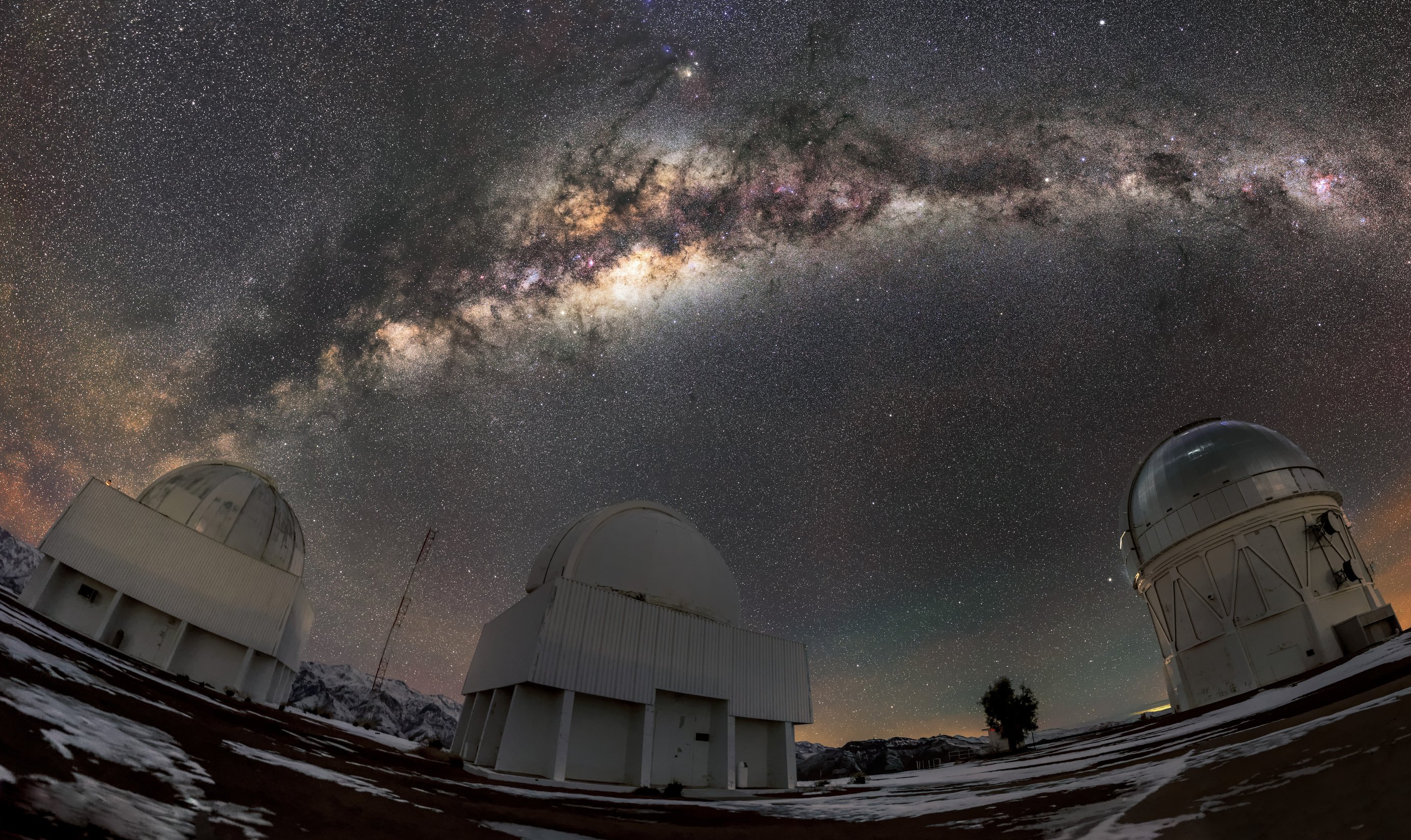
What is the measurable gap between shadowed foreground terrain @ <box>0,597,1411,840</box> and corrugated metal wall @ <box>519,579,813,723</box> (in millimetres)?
6829

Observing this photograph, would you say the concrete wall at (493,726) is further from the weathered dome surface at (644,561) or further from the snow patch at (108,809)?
the snow patch at (108,809)

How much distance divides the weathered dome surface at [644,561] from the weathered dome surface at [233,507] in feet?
54.3

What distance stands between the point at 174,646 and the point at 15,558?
174002 mm

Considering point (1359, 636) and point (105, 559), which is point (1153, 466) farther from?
point (105, 559)

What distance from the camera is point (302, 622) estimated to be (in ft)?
113

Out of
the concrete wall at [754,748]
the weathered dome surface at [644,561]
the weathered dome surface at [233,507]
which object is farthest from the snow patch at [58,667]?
the weathered dome surface at [233,507]

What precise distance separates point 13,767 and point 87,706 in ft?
11.4

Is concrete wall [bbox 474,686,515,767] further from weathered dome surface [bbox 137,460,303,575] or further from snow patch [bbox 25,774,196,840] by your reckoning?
weathered dome surface [bbox 137,460,303,575]

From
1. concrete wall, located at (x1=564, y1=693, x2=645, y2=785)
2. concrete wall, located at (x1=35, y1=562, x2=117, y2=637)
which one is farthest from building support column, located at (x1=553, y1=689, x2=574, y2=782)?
concrete wall, located at (x1=35, y1=562, x2=117, y2=637)

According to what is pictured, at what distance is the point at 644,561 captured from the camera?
74.6 ft

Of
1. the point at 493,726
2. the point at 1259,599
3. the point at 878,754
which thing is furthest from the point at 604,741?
the point at 878,754

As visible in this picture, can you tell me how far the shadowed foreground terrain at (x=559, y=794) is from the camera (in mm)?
3100

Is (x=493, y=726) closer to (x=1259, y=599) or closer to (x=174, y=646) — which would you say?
(x=174, y=646)

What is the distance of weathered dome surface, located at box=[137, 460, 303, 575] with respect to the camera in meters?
27.8
